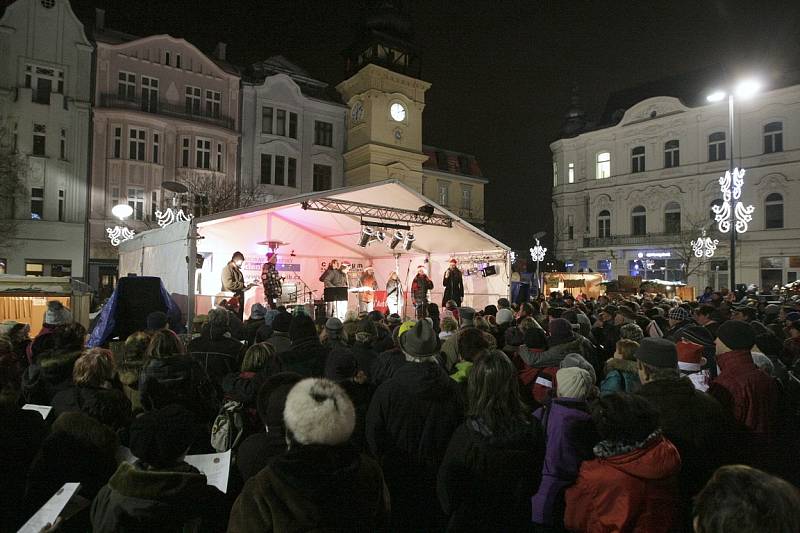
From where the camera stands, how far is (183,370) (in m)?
3.37

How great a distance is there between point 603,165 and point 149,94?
32.2m

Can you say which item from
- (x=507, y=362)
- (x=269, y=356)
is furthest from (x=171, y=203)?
(x=507, y=362)

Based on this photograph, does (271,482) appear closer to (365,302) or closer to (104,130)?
(365,302)

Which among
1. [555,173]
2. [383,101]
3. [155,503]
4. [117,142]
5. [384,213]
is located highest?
[383,101]

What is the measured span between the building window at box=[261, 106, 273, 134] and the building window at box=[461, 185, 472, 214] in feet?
55.4

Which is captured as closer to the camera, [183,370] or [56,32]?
[183,370]

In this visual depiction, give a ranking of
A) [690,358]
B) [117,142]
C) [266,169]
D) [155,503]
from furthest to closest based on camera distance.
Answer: [266,169]
[117,142]
[690,358]
[155,503]

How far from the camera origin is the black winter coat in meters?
2.42

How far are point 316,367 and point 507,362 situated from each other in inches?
82.0

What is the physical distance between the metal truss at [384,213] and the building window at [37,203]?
59.2 feet

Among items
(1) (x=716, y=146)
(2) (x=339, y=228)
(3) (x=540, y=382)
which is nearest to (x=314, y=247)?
(2) (x=339, y=228)

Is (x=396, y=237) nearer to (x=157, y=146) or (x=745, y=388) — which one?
(x=745, y=388)

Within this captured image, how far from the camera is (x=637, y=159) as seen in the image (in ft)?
125

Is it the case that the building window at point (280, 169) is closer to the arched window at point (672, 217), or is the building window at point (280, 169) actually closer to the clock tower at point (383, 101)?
the clock tower at point (383, 101)
